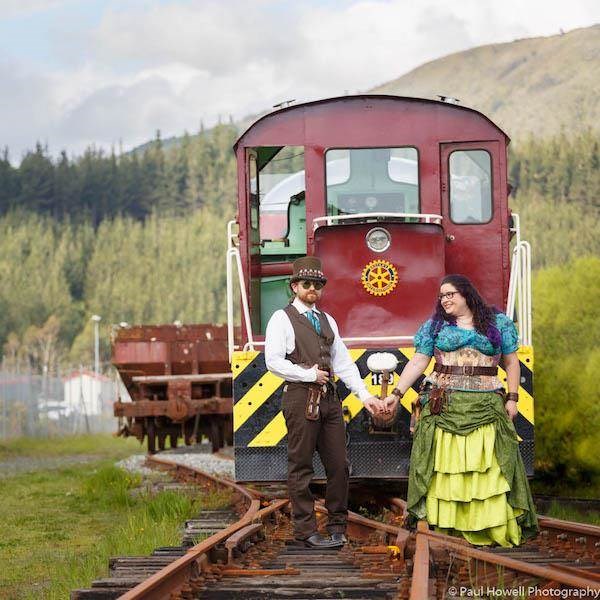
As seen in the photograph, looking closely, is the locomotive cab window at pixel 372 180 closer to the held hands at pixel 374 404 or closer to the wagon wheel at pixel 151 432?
the held hands at pixel 374 404

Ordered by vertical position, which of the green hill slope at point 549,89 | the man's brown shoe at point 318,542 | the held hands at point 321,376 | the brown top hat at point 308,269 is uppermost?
the green hill slope at point 549,89

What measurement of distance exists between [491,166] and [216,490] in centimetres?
509

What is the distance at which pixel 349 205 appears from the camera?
431 inches

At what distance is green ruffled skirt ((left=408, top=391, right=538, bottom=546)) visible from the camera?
7324 millimetres

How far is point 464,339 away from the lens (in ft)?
24.6

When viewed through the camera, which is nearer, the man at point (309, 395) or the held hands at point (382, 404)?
the held hands at point (382, 404)

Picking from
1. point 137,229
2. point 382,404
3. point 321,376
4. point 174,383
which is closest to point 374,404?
point 382,404

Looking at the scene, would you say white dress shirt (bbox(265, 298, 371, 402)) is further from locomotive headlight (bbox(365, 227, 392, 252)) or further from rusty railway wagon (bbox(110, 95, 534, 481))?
locomotive headlight (bbox(365, 227, 392, 252))

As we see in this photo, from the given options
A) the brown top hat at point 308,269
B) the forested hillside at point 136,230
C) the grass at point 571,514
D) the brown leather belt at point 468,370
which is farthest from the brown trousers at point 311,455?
the forested hillside at point 136,230

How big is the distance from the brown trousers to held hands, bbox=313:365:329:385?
5.9 inches

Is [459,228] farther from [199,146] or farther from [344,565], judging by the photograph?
[199,146]

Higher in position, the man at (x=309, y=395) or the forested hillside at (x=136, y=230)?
the forested hillside at (x=136, y=230)

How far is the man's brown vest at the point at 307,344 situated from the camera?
8320 mm

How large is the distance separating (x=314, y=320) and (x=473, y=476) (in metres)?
1.66
